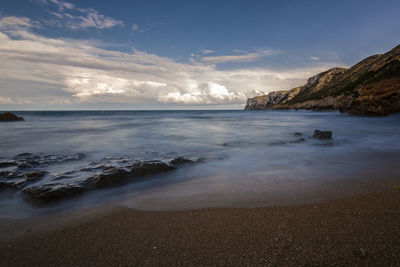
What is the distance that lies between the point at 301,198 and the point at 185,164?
3.78 meters

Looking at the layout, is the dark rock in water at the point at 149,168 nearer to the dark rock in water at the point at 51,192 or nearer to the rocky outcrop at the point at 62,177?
the rocky outcrop at the point at 62,177

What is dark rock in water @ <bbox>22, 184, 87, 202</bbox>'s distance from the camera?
156 inches

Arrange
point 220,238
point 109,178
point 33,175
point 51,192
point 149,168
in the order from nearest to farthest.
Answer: point 220,238, point 51,192, point 109,178, point 33,175, point 149,168

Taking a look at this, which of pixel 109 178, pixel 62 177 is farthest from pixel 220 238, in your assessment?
pixel 62 177

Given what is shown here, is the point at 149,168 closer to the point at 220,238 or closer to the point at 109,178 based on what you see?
the point at 109,178

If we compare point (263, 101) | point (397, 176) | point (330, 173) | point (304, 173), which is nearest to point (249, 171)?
point (304, 173)

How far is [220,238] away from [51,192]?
11.3 feet

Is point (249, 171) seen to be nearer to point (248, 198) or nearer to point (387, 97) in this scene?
point (248, 198)

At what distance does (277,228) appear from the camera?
2.73 meters

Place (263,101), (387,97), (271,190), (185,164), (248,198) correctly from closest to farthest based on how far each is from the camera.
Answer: (248,198)
(271,190)
(185,164)
(387,97)
(263,101)

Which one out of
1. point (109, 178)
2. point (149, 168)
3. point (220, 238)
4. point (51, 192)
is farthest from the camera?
point (149, 168)

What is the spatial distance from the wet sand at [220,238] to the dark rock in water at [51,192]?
0.83 metres

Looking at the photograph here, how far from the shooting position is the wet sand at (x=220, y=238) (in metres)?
2.18

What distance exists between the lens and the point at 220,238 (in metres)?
2.54
